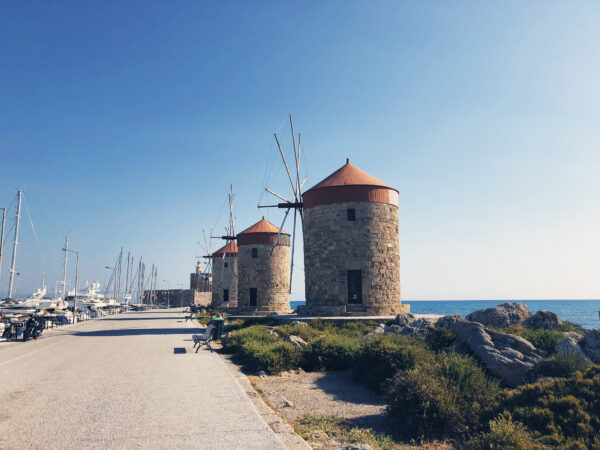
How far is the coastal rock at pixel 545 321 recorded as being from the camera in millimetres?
13618

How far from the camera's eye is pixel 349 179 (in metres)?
25.0

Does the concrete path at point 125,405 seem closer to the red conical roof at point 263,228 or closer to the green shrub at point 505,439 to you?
the green shrub at point 505,439

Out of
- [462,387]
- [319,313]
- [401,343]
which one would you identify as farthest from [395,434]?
[319,313]

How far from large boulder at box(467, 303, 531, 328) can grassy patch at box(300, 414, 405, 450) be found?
382 inches

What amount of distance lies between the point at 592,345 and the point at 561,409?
5.58m

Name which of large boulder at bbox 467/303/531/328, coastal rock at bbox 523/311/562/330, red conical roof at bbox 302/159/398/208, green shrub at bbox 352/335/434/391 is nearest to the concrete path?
green shrub at bbox 352/335/434/391

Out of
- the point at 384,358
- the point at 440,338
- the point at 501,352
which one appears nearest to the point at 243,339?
the point at 384,358

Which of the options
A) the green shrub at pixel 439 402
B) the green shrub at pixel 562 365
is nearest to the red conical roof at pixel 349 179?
the green shrub at pixel 562 365

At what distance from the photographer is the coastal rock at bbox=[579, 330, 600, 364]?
10080 millimetres

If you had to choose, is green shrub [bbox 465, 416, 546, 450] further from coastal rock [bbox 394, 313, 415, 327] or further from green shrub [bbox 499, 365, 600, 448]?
coastal rock [bbox 394, 313, 415, 327]

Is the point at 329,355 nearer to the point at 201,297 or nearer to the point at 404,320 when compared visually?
the point at 404,320

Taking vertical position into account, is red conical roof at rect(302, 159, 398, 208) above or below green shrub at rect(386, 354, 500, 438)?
above

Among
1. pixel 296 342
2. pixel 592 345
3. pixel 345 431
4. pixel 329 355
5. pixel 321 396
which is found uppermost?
pixel 592 345

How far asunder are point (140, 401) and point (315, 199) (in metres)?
18.8
